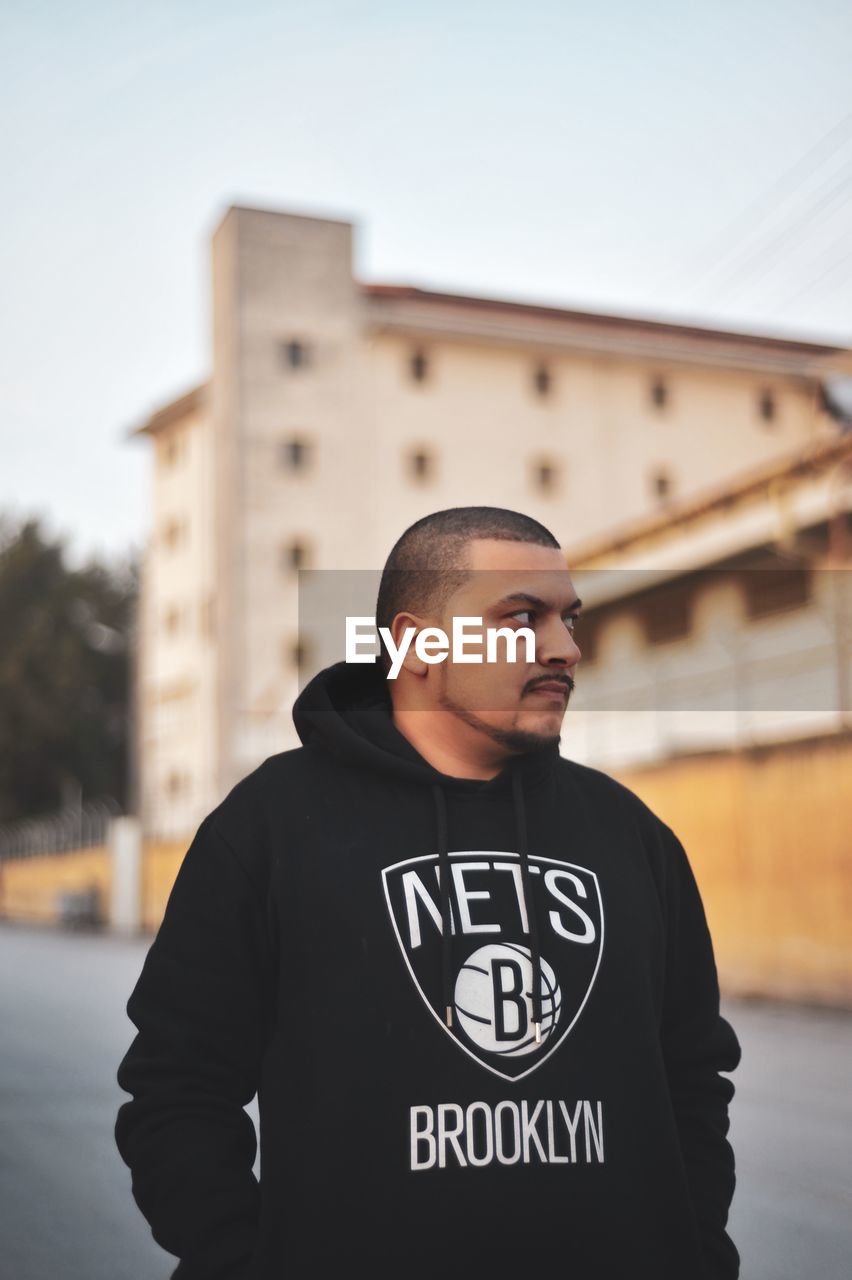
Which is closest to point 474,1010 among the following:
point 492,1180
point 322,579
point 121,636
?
point 492,1180

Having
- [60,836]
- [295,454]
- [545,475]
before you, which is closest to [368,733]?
[295,454]

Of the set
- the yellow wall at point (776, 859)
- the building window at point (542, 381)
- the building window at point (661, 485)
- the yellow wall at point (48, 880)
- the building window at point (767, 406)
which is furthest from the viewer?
the building window at point (767, 406)

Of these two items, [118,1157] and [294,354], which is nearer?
[118,1157]

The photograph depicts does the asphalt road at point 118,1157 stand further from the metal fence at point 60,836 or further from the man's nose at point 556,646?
the metal fence at point 60,836

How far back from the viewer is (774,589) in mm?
23422

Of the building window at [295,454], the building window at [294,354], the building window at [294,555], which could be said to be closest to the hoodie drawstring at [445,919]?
the building window at [294,555]

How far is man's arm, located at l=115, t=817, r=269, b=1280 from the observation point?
207 centimetres

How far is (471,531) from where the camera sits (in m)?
2.22

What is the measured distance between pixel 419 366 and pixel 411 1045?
40695 mm

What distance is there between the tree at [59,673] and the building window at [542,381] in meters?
30.7

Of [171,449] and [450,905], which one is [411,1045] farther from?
[171,449]

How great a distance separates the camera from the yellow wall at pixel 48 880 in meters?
37.8

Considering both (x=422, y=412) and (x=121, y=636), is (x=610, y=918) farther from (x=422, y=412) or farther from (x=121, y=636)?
(x=121, y=636)

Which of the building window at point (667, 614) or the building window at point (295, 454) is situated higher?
the building window at point (295, 454)
